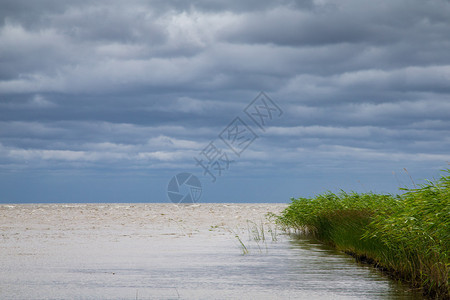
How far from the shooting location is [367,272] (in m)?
14.6

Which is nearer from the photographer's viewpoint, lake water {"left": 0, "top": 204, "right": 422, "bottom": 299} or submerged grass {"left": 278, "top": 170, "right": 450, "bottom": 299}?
submerged grass {"left": 278, "top": 170, "right": 450, "bottom": 299}

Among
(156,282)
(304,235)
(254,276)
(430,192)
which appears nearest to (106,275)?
(156,282)

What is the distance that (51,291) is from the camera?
11711 mm

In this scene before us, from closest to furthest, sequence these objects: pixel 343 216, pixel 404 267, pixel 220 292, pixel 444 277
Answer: pixel 444 277
pixel 220 292
pixel 404 267
pixel 343 216

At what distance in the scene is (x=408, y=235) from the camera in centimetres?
1207

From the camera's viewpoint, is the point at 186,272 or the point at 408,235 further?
the point at 186,272

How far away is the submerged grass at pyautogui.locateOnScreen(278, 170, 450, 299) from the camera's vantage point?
34.4 feet

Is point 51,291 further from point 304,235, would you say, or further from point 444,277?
point 304,235

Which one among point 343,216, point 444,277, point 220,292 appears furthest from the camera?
point 343,216

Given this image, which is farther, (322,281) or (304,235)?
(304,235)

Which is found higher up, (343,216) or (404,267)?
(343,216)

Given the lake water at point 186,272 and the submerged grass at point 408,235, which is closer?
the submerged grass at point 408,235

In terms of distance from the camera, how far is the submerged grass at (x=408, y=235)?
413 inches

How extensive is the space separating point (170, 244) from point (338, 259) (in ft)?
26.0
